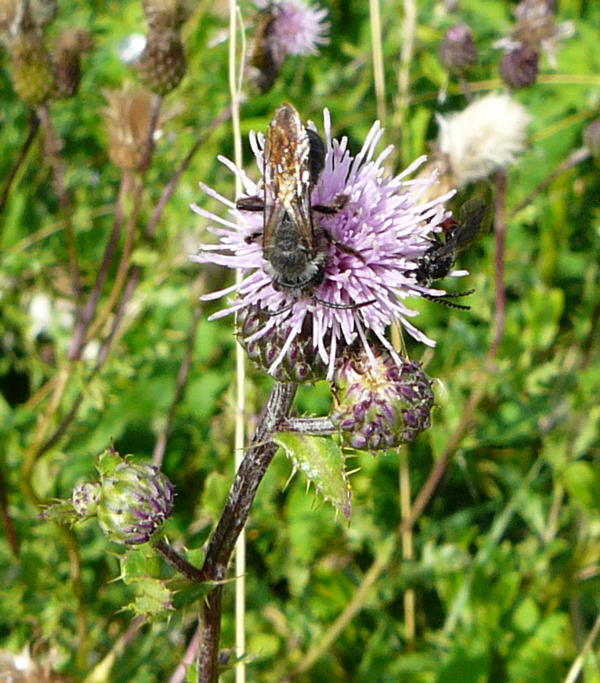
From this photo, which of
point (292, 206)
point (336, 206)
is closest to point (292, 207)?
point (292, 206)

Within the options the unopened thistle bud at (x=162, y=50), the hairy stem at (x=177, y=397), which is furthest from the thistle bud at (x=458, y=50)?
the hairy stem at (x=177, y=397)

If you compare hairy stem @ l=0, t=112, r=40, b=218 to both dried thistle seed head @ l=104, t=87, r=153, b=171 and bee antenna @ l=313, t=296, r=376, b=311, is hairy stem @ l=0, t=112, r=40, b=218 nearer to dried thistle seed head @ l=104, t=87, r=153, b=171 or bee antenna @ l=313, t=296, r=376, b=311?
dried thistle seed head @ l=104, t=87, r=153, b=171

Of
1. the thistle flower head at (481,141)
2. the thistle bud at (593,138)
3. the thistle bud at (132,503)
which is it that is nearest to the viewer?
the thistle bud at (132,503)

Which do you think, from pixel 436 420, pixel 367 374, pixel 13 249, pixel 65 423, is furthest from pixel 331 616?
pixel 13 249

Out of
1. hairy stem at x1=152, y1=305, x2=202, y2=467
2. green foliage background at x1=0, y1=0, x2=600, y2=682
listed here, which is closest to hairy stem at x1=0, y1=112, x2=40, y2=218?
green foliage background at x1=0, y1=0, x2=600, y2=682

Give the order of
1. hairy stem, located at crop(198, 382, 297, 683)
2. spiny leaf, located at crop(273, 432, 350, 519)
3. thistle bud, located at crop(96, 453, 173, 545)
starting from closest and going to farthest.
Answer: spiny leaf, located at crop(273, 432, 350, 519) → thistle bud, located at crop(96, 453, 173, 545) → hairy stem, located at crop(198, 382, 297, 683)

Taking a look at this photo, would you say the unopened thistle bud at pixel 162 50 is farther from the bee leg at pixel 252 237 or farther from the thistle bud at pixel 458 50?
the bee leg at pixel 252 237

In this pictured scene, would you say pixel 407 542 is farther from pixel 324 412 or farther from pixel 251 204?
pixel 251 204
